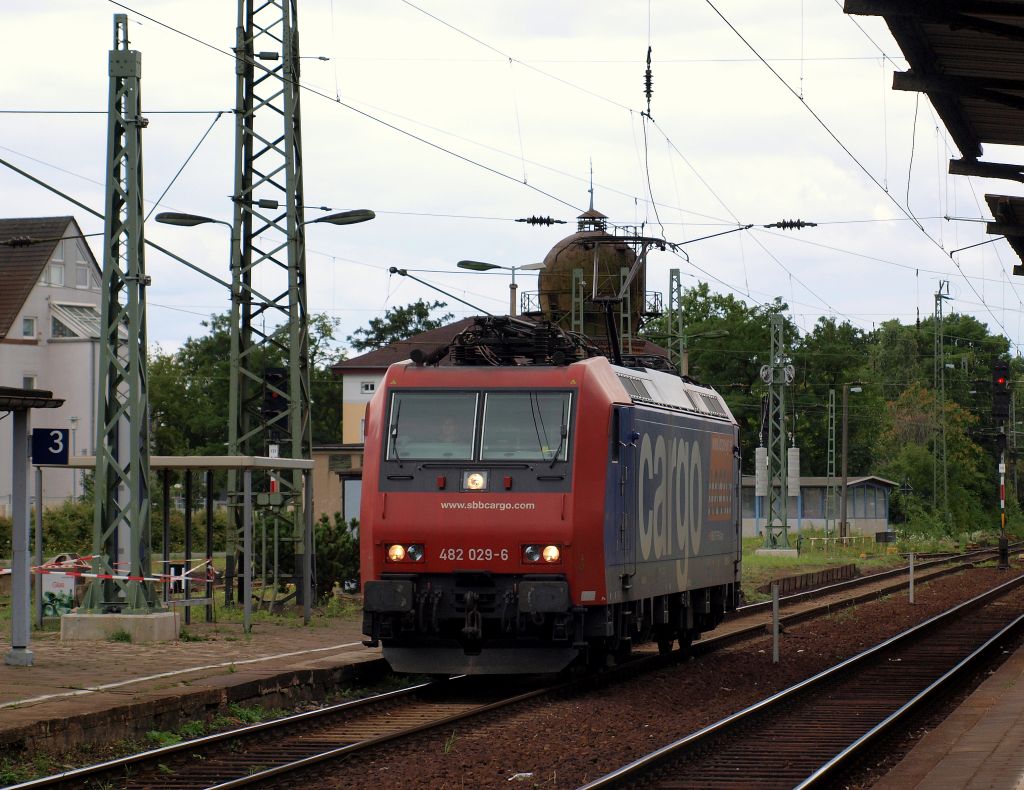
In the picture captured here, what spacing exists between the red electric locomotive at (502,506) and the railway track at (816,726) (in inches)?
82.5

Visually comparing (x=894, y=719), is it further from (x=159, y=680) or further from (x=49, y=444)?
(x=49, y=444)

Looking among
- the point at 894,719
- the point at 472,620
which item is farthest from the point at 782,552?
the point at 894,719

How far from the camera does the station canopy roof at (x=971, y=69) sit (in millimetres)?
13578

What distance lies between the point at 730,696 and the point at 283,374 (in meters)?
9.73

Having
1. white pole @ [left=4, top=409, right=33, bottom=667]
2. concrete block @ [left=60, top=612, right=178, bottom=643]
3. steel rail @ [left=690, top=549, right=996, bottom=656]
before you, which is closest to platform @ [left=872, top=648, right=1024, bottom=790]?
steel rail @ [left=690, top=549, right=996, bottom=656]

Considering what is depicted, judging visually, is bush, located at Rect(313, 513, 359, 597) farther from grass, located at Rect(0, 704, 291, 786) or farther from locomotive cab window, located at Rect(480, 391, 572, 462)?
grass, located at Rect(0, 704, 291, 786)

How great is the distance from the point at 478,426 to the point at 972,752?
6.25m

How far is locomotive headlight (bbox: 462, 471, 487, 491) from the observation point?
15.6 metres

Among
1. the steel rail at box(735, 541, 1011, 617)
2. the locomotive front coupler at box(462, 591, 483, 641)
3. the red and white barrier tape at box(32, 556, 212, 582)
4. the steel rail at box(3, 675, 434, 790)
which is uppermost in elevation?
the red and white barrier tape at box(32, 556, 212, 582)

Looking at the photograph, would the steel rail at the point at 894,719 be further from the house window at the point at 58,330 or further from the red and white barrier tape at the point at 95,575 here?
the house window at the point at 58,330

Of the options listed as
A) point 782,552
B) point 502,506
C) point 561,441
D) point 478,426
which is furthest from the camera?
point 782,552

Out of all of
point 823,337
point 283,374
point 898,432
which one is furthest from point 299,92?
point 898,432

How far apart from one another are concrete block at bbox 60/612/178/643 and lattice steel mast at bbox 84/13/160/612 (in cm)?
18

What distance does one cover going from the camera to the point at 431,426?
1595 cm
